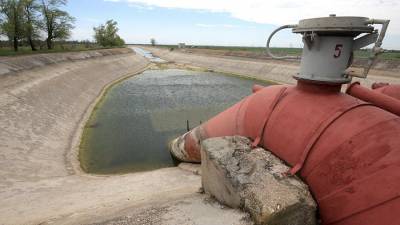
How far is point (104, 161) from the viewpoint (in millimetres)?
14523

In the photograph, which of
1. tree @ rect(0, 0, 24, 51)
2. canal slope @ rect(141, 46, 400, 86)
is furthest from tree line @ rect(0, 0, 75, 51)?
canal slope @ rect(141, 46, 400, 86)

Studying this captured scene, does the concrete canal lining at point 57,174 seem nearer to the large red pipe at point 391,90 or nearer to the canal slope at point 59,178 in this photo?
the canal slope at point 59,178

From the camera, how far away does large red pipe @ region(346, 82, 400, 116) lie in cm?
588

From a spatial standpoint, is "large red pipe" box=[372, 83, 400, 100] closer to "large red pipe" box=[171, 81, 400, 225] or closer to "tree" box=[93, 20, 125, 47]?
"large red pipe" box=[171, 81, 400, 225]

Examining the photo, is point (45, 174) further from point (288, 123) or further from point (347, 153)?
point (347, 153)

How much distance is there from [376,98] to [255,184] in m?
3.45

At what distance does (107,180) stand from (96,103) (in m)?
16.6

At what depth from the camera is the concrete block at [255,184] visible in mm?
4824

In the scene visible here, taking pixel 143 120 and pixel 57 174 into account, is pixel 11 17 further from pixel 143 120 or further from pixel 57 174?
pixel 57 174

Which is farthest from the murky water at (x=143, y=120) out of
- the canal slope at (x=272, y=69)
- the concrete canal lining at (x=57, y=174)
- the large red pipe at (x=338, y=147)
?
the large red pipe at (x=338, y=147)

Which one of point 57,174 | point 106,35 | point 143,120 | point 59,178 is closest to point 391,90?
point 59,178

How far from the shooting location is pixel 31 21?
1687 inches

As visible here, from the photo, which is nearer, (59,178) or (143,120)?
(59,178)

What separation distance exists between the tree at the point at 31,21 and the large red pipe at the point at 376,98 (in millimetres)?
46682
